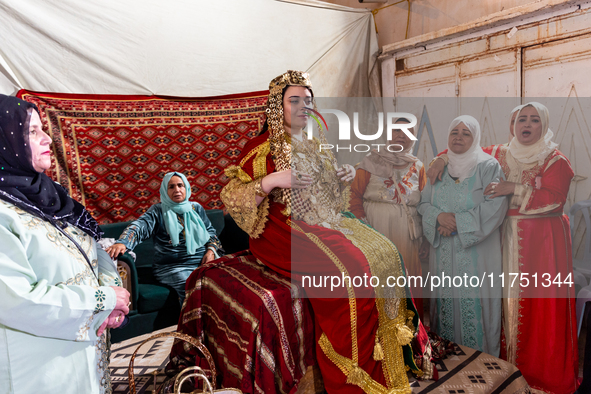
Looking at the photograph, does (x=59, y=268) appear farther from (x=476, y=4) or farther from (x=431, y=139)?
(x=476, y=4)

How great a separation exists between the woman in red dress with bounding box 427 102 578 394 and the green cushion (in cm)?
221

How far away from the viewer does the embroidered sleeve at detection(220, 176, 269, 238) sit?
1695 millimetres

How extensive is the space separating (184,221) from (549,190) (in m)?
2.36

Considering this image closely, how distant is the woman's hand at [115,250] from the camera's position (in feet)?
8.26

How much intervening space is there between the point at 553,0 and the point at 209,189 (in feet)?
10.2

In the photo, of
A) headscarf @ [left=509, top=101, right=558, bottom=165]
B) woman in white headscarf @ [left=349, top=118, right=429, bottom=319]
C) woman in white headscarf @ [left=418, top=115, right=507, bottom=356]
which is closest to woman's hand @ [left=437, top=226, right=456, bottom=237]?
woman in white headscarf @ [left=418, top=115, right=507, bottom=356]

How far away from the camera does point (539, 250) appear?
1.87 meters

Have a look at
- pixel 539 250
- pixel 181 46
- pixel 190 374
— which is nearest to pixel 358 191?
pixel 539 250

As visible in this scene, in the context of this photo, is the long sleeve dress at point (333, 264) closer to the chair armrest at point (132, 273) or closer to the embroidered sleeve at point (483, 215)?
the embroidered sleeve at point (483, 215)

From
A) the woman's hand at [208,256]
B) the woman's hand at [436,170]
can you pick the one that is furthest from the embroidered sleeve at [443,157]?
the woman's hand at [208,256]

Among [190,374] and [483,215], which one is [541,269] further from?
[190,374]

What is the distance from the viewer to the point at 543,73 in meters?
2.90

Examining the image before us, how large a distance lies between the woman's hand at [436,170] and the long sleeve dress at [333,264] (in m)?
0.45

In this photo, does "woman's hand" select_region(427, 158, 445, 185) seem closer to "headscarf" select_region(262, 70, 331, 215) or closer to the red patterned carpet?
"headscarf" select_region(262, 70, 331, 215)
